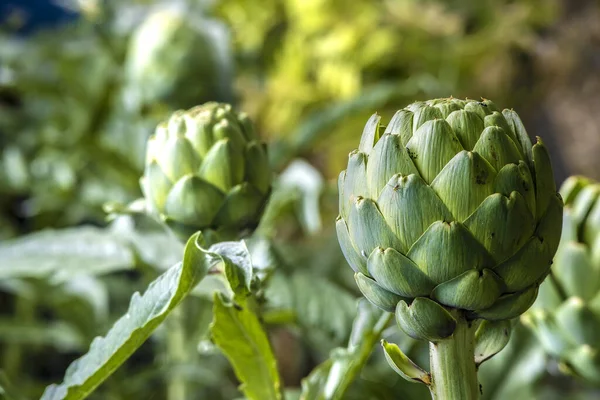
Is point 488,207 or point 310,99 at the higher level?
point 488,207

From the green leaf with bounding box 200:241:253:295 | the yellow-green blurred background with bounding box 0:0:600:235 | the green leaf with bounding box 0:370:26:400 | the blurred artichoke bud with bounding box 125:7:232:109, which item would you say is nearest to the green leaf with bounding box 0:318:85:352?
the yellow-green blurred background with bounding box 0:0:600:235

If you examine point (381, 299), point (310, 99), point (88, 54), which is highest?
point (381, 299)

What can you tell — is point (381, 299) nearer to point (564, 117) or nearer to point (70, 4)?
point (70, 4)

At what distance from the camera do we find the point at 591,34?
1.64 metres

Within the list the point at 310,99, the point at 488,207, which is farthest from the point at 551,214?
the point at 310,99

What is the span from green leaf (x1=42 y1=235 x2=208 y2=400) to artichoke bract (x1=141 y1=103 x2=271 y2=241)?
68 mm

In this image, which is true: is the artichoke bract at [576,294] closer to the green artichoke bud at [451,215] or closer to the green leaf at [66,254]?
the green artichoke bud at [451,215]

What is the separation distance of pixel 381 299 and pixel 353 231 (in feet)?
0.11

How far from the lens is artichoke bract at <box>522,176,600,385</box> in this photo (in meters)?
0.47

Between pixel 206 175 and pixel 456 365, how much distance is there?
18cm

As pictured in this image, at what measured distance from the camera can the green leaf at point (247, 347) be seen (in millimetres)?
376

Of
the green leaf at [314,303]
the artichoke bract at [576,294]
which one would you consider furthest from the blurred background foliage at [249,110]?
the artichoke bract at [576,294]

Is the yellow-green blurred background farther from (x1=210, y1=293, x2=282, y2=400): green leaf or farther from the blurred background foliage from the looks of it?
(x1=210, y1=293, x2=282, y2=400): green leaf

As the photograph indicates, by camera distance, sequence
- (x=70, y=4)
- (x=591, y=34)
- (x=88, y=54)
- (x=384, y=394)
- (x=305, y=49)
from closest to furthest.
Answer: (x=384, y=394) → (x=88, y=54) → (x=70, y=4) → (x=305, y=49) → (x=591, y=34)
